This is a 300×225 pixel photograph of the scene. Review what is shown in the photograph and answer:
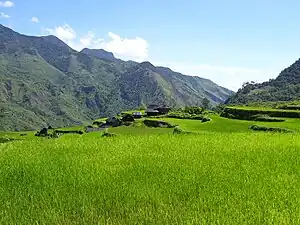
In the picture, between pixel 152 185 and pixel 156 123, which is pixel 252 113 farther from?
pixel 152 185

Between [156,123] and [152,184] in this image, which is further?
[156,123]

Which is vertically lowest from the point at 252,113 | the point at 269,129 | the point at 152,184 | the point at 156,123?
the point at 152,184

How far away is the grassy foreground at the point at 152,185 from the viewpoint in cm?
951

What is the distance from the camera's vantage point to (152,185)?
1177 cm

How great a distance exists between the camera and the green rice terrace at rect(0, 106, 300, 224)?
9523 millimetres

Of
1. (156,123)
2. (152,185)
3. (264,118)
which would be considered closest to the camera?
(152,185)

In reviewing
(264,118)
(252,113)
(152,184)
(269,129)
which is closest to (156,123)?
(252,113)

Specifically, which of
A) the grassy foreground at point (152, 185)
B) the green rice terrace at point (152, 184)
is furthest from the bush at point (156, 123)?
the grassy foreground at point (152, 185)

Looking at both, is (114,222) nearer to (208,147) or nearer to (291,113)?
(208,147)

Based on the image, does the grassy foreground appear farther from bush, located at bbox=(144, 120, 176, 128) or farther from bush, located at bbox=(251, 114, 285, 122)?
bush, located at bbox=(144, 120, 176, 128)

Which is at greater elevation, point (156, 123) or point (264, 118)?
point (264, 118)

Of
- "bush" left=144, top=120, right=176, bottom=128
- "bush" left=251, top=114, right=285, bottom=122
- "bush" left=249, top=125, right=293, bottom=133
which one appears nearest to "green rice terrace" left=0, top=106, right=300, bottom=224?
"bush" left=249, top=125, right=293, bottom=133

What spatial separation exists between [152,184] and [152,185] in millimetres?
195

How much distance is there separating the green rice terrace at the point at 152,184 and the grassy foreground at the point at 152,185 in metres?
0.03
